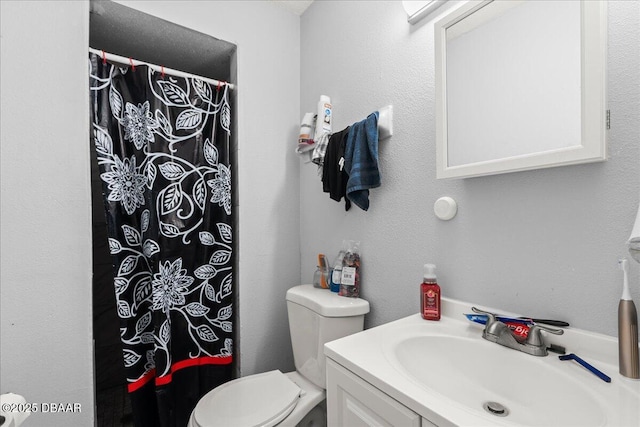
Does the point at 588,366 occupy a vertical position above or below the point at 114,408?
above

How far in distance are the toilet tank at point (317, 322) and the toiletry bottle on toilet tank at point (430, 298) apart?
0.31 meters

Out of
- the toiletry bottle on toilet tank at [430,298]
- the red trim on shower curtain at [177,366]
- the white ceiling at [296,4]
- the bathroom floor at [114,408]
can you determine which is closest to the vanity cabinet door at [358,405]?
the toiletry bottle on toilet tank at [430,298]

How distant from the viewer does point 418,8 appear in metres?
1.03

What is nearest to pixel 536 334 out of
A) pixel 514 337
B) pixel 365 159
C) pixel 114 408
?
pixel 514 337

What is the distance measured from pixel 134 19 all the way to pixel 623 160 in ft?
6.13

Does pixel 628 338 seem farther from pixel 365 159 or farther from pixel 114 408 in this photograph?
pixel 114 408

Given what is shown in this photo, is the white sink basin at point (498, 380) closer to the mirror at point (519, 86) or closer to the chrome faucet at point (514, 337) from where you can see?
the chrome faucet at point (514, 337)

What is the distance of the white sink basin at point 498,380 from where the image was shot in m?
0.59

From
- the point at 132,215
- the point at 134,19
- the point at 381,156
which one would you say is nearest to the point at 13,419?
the point at 132,215

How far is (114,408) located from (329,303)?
1638 mm

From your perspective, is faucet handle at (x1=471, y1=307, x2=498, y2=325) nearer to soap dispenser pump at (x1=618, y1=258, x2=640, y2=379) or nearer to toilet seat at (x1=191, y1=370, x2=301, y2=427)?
soap dispenser pump at (x1=618, y1=258, x2=640, y2=379)

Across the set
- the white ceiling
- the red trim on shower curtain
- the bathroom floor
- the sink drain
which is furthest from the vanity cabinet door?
the white ceiling

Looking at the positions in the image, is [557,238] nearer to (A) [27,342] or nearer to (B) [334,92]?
(B) [334,92]

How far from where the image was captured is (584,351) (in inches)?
26.9
